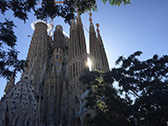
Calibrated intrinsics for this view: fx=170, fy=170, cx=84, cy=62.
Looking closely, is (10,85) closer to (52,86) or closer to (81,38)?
(52,86)

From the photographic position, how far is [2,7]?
7535 millimetres

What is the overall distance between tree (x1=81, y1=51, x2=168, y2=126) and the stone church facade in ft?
30.1

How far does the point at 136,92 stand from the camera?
42.3 ft

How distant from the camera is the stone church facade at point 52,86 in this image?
19.3 m

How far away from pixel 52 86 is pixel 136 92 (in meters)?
19.8

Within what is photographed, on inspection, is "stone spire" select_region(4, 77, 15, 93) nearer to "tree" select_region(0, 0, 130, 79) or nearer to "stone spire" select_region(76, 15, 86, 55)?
"stone spire" select_region(76, 15, 86, 55)

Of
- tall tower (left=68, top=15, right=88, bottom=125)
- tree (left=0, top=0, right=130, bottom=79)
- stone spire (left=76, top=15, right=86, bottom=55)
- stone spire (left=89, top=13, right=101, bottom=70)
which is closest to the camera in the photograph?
tree (left=0, top=0, right=130, bottom=79)

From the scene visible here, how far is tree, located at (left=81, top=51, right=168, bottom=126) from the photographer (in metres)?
10.5

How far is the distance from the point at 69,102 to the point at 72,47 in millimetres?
12857

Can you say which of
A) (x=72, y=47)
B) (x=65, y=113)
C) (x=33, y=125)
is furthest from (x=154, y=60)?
(x=72, y=47)

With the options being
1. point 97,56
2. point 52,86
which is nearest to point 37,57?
point 52,86

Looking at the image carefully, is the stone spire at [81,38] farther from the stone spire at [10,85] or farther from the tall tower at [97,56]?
the stone spire at [10,85]

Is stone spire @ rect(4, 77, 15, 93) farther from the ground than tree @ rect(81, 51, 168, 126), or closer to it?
farther from the ground

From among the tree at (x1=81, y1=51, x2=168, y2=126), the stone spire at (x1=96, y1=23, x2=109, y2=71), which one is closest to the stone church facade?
the stone spire at (x1=96, y1=23, x2=109, y2=71)
